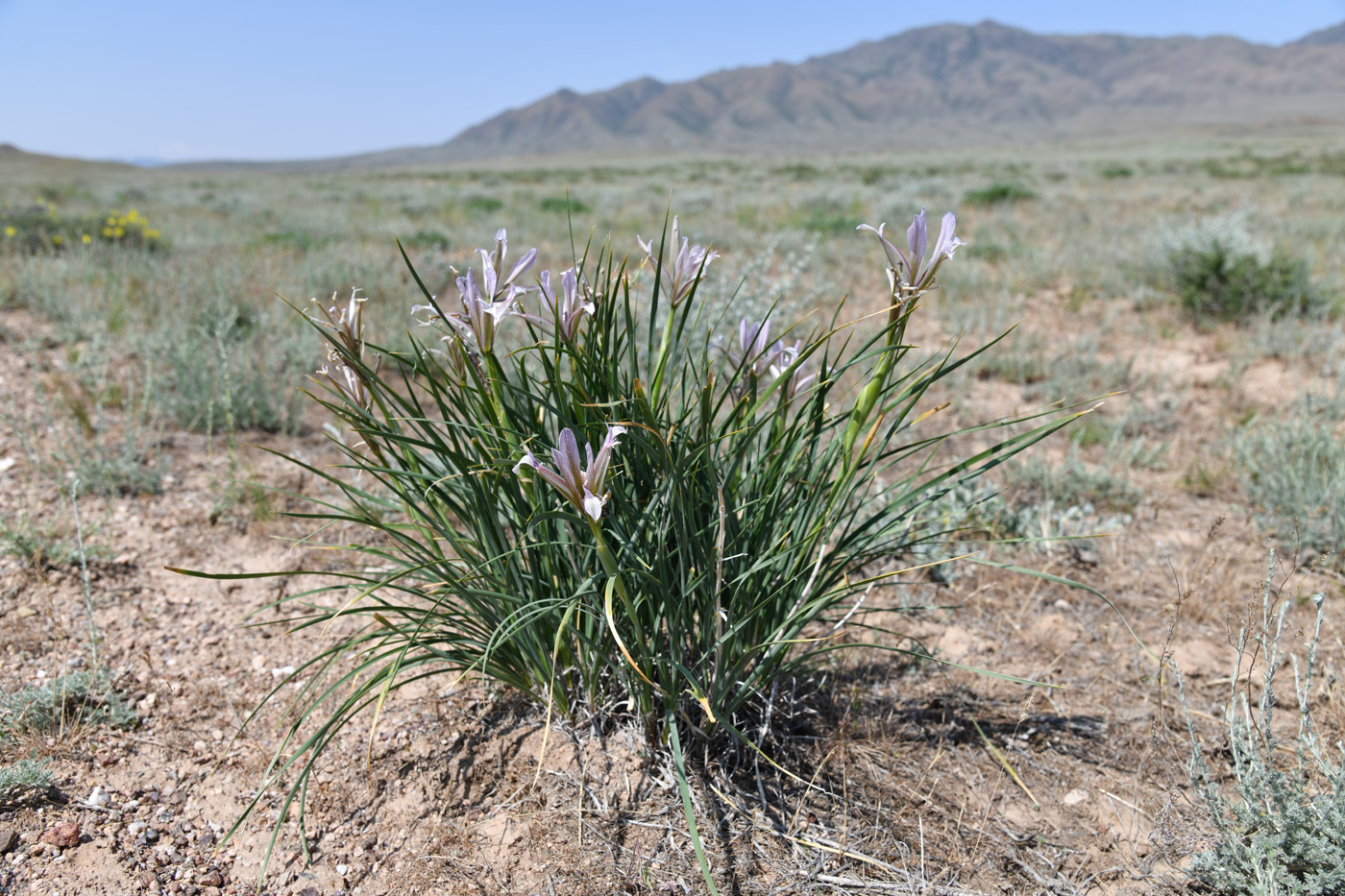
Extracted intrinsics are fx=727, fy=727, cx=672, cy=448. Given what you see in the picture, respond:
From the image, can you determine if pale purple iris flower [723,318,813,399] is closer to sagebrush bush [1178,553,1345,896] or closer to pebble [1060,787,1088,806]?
sagebrush bush [1178,553,1345,896]

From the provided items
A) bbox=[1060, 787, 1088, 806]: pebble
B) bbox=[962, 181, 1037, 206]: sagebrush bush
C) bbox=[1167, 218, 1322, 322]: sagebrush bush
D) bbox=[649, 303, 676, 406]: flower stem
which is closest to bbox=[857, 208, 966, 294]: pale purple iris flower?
bbox=[649, 303, 676, 406]: flower stem

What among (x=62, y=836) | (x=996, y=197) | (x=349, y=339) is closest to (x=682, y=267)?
(x=349, y=339)

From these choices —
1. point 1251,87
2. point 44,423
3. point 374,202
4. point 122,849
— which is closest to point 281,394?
point 44,423

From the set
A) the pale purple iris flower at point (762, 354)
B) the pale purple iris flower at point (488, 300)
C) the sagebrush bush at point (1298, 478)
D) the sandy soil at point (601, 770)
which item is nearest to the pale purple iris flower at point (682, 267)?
the pale purple iris flower at point (762, 354)

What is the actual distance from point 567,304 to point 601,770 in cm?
112

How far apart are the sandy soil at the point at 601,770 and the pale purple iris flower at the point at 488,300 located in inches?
36.2

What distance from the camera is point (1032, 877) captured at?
5.27 ft

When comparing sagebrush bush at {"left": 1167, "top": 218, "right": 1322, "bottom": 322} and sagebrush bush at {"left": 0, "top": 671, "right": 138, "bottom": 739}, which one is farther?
sagebrush bush at {"left": 1167, "top": 218, "right": 1322, "bottom": 322}

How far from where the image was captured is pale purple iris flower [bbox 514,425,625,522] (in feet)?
3.70

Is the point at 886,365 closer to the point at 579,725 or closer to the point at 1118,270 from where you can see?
the point at 579,725

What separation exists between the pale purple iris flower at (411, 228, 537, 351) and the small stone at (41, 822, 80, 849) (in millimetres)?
1405

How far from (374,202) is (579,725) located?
15.4 m

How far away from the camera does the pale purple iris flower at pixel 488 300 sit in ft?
4.11

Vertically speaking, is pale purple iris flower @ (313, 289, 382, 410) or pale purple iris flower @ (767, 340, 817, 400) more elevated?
pale purple iris flower @ (313, 289, 382, 410)
